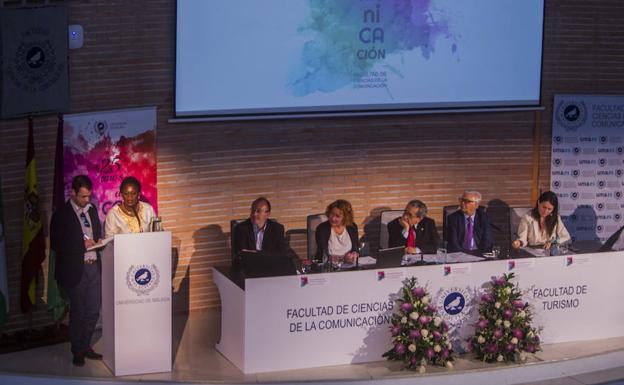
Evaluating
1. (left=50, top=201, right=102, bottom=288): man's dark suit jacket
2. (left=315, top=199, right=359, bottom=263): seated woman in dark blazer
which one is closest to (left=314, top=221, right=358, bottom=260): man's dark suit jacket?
(left=315, top=199, right=359, bottom=263): seated woman in dark blazer

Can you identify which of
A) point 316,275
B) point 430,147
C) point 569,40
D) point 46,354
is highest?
point 569,40

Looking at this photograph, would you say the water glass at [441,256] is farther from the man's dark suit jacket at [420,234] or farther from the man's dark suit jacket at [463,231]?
the man's dark suit jacket at [463,231]

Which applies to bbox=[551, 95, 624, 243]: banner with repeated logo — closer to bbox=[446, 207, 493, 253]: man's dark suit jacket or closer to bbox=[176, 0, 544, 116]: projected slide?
bbox=[176, 0, 544, 116]: projected slide

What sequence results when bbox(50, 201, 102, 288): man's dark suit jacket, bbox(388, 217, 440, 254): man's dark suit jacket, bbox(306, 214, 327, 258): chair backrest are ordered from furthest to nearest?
bbox(306, 214, 327, 258): chair backrest, bbox(388, 217, 440, 254): man's dark suit jacket, bbox(50, 201, 102, 288): man's dark suit jacket

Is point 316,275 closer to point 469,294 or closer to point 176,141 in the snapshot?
point 469,294

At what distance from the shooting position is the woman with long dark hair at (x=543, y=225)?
9320 mm

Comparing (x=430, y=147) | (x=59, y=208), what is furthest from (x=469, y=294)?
(x=59, y=208)

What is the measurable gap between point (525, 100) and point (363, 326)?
3.35 meters

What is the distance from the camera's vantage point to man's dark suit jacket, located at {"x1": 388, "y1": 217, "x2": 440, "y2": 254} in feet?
30.6

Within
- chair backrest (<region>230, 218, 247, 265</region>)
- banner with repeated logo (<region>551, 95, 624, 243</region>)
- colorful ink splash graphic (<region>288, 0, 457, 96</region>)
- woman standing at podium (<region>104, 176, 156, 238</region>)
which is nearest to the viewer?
woman standing at podium (<region>104, 176, 156, 238</region>)

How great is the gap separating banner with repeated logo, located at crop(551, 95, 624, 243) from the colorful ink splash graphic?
1580mm

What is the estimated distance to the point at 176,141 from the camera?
9.44 metres

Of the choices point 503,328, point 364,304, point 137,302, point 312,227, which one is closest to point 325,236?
point 312,227

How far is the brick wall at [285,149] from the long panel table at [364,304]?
1.34m
